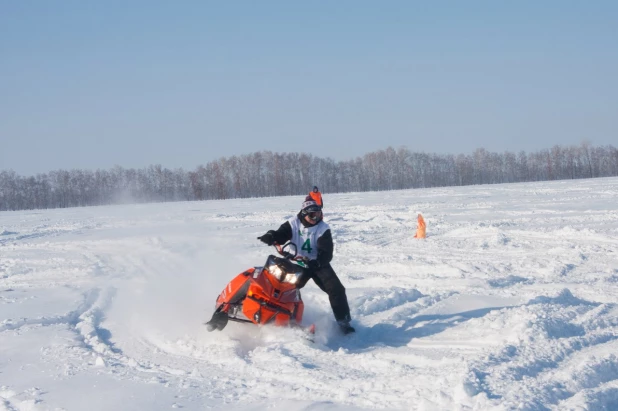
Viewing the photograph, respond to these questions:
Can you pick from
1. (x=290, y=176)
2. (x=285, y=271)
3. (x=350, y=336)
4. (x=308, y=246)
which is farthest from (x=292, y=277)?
(x=290, y=176)

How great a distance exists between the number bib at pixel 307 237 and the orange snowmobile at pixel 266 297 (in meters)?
0.18

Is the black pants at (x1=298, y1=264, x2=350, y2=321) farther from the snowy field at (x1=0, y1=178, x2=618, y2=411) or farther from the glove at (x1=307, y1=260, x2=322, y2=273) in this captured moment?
the snowy field at (x1=0, y1=178, x2=618, y2=411)

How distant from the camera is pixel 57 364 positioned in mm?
5691

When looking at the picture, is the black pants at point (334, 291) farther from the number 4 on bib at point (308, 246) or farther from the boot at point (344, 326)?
the number 4 on bib at point (308, 246)

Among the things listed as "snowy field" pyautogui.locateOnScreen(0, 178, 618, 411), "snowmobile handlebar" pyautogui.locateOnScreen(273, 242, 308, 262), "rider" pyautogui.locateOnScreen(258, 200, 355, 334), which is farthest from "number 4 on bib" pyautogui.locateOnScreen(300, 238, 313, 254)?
"snowy field" pyautogui.locateOnScreen(0, 178, 618, 411)

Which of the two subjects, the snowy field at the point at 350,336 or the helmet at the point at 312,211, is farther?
the helmet at the point at 312,211

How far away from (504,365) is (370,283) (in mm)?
5435

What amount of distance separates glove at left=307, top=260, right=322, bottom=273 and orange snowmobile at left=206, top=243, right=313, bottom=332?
0.29 ft

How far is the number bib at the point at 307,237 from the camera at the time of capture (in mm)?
7016

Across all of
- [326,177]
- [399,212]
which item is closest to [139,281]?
[399,212]

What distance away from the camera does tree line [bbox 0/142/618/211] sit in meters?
94.1

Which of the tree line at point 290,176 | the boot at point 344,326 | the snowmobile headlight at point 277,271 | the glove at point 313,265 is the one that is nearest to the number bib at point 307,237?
the glove at point 313,265

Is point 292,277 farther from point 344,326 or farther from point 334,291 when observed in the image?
point 344,326

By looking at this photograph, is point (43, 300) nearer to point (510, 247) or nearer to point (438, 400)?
point (438, 400)
